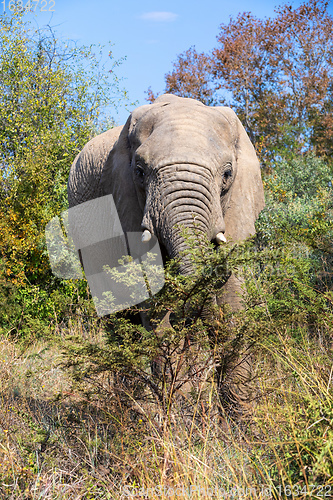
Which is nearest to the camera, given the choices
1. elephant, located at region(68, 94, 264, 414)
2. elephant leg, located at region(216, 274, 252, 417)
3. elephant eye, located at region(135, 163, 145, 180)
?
elephant leg, located at region(216, 274, 252, 417)

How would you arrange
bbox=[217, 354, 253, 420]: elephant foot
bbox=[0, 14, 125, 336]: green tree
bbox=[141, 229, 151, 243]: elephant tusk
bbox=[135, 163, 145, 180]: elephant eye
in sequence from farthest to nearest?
bbox=[0, 14, 125, 336]: green tree < bbox=[135, 163, 145, 180]: elephant eye < bbox=[141, 229, 151, 243]: elephant tusk < bbox=[217, 354, 253, 420]: elephant foot

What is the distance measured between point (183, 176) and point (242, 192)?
87 centimetres

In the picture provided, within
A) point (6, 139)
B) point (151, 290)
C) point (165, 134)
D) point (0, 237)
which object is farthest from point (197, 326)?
point (6, 139)

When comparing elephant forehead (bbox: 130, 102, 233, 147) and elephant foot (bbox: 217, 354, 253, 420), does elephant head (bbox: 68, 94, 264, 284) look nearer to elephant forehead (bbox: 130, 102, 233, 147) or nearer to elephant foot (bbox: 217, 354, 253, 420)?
elephant forehead (bbox: 130, 102, 233, 147)

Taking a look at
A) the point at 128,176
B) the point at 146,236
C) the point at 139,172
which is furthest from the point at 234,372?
the point at 128,176

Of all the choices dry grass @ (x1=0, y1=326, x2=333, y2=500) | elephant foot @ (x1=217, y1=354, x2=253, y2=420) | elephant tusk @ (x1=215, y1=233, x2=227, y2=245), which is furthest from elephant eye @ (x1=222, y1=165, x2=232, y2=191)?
dry grass @ (x1=0, y1=326, x2=333, y2=500)

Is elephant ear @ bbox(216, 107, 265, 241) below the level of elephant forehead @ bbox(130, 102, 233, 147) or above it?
below

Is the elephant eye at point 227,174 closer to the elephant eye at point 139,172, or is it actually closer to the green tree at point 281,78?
the elephant eye at point 139,172

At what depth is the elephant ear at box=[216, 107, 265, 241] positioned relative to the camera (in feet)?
16.0

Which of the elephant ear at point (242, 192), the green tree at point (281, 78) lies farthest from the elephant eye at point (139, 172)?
the green tree at point (281, 78)

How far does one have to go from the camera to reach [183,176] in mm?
4258

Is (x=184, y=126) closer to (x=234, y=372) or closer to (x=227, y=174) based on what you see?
(x=227, y=174)

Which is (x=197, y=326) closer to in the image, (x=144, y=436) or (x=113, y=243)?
(x=144, y=436)

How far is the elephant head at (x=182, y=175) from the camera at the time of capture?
4.27 metres
